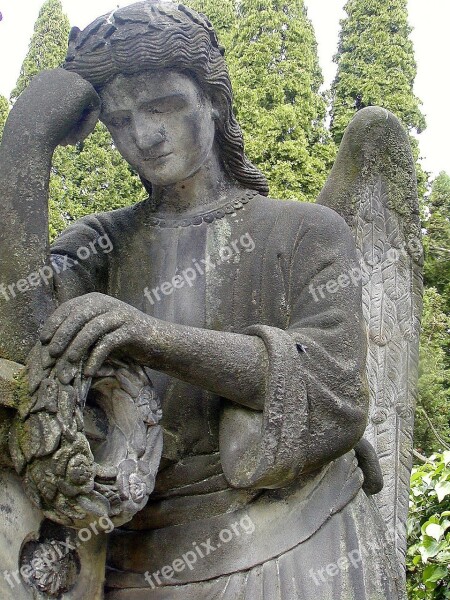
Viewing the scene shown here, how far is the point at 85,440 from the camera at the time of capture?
6.11ft

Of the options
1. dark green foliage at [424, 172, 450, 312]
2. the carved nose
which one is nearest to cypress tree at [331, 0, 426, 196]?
dark green foliage at [424, 172, 450, 312]

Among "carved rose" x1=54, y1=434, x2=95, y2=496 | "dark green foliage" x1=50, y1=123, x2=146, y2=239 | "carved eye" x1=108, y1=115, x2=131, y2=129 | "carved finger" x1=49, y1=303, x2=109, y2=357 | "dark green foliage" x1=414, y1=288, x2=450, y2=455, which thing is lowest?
"dark green foliage" x1=414, y1=288, x2=450, y2=455

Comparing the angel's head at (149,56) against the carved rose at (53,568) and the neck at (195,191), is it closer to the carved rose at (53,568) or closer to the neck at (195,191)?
the neck at (195,191)

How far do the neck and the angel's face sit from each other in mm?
76

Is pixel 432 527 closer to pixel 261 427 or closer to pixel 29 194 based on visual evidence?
pixel 261 427

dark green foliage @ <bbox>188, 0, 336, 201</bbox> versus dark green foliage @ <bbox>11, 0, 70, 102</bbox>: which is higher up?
dark green foliage @ <bbox>11, 0, 70, 102</bbox>

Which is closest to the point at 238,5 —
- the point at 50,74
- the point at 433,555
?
the point at 433,555

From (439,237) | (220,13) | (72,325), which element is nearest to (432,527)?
(72,325)

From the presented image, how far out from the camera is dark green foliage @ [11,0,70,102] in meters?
12.8

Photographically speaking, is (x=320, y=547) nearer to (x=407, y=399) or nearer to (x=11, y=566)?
(x=11, y=566)

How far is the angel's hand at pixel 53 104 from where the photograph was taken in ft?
7.20

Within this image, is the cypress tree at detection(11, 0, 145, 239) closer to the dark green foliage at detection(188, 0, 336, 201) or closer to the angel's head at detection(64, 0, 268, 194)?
the dark green foliage at detection(188, 0, 336, 201)

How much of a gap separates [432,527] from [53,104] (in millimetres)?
2876

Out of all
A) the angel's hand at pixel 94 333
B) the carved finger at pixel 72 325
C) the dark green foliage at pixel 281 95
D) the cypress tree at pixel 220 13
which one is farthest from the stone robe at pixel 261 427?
the cypress tree at pixel 220 13
